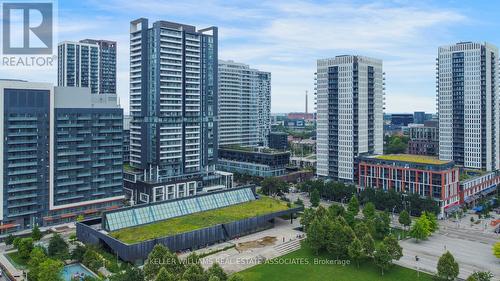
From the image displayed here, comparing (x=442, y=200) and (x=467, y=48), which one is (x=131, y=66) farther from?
(x=467, y=48)

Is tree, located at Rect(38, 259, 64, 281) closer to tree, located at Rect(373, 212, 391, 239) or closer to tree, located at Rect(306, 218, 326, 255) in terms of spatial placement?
tree, located at Rect(306, 218, 326, 255)

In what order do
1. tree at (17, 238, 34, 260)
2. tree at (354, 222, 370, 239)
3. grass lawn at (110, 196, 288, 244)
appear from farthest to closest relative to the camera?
1. grass lawn at (110, 196, 288, 244)
2. tree at (354, 222, 370, 239)
3. tree at (17, 238, 34, 260)

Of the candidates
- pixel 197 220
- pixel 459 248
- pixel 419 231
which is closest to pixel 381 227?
pixel 419 231

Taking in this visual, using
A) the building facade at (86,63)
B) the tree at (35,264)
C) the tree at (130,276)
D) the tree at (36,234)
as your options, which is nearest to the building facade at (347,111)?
the tree at (130,276)

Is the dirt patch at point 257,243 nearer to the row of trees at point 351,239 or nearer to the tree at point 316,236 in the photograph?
the row of trees at point 351,239

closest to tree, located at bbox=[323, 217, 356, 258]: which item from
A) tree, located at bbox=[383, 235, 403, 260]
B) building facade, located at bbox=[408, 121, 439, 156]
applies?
tree, located at bbox=[383, 235, 403, 260]
